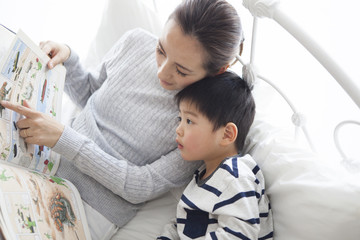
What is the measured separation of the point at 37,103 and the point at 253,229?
65cm

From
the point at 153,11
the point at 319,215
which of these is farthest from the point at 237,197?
the point at 153,11

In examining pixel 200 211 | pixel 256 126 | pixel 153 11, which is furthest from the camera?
pixel 153 11

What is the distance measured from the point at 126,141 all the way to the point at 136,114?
9 cm

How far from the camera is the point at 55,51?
113 centimetres

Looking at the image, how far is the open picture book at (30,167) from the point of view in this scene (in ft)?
2.49

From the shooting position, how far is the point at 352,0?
995 millimetres

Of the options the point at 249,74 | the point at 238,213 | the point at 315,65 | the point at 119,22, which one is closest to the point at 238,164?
the point at 238,213

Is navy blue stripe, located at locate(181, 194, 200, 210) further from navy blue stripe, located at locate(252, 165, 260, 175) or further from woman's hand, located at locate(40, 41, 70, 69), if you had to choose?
woman's hand, located at locate(40, 41, 70, 69)

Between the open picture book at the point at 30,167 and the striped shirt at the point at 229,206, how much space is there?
0.30 metres

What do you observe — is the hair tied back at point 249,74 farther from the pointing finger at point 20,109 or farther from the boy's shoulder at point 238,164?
the pointing finger at point 20,109

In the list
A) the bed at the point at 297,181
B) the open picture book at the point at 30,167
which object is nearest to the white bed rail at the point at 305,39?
the bed at the point at 297,181

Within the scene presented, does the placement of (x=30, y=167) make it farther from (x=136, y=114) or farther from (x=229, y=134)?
(x=229, y=134)

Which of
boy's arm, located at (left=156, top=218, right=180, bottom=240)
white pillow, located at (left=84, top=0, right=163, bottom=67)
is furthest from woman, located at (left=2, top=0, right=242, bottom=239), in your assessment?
white pillow, located at (left=84, top=0, right=163, bottom=67)

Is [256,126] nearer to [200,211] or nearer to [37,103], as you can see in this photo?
[200,211]
